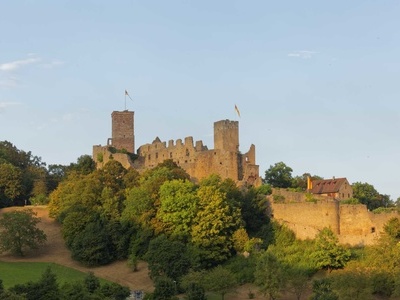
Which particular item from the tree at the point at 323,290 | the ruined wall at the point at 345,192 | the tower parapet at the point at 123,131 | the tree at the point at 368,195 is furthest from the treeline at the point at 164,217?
the tower parapet at the point at 123,131

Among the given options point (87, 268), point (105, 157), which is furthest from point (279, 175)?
point (87, 268)

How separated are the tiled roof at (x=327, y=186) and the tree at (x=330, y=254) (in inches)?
749

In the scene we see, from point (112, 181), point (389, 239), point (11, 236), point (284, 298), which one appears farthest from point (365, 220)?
point (11, 236)

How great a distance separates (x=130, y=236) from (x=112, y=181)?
8191 mm

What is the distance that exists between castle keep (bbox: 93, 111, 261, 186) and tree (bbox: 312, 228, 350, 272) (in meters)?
15.4

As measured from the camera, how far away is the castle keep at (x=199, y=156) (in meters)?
77.7

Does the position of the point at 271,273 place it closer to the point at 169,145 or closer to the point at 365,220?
the point at 365,220

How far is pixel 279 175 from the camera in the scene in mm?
85625

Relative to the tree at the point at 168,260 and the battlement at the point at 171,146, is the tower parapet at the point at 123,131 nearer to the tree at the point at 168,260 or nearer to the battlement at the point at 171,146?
the battlement at the point at 171,146

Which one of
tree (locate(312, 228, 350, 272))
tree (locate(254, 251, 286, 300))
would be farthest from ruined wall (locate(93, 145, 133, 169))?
tree (locate(254, 251, 286, 300))

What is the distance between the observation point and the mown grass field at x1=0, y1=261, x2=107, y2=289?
64688 mm

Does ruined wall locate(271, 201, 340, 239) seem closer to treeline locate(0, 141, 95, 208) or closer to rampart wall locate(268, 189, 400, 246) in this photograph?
rampart wall locate(268, 189, 400, 246)

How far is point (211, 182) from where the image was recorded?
70750 millimetres

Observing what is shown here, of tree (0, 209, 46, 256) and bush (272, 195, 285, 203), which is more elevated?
bush (272, 195, 285, 203)
